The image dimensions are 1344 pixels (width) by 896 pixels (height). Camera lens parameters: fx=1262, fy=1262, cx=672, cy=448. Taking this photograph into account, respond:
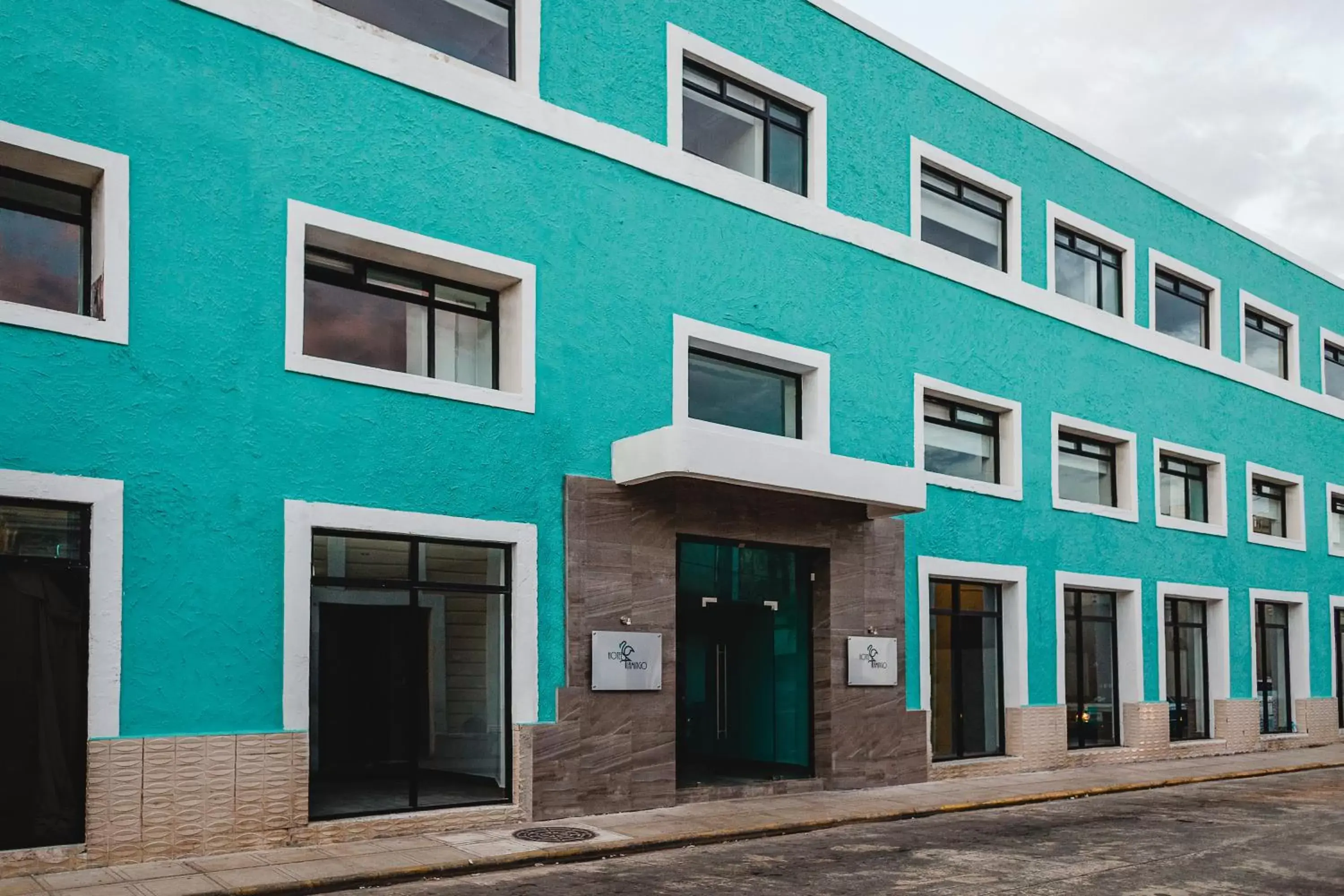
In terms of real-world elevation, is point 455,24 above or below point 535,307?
above

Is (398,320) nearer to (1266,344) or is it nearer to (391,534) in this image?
(391,534)

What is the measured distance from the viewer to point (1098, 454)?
21719mm

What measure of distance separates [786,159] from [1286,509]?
15.9m

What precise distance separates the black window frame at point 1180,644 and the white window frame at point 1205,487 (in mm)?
1354

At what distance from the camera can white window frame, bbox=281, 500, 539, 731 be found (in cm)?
1137

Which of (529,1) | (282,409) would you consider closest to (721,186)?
(529,1)

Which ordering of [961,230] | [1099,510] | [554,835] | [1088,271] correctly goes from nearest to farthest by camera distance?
1. [554,835]
2. [961,230]
3. [1099,510]
4. [1088,271]

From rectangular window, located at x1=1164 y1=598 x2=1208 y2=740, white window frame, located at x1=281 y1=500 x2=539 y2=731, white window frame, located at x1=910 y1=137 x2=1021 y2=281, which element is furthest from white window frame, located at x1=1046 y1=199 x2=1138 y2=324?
white window frame, located at x1=281 y1=500 x2=539 y2=731

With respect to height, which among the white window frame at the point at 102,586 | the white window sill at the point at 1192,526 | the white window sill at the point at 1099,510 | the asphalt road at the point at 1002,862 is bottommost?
the asphalt road at the point at 1002,862

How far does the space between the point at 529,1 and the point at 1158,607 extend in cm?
1508

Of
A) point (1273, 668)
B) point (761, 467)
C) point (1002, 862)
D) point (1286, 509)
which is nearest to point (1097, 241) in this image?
point (1286, 509)

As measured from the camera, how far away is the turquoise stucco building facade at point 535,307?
10.6 metres

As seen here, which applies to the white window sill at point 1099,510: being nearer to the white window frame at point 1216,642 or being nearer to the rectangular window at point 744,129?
the white window frame at point 1216,642

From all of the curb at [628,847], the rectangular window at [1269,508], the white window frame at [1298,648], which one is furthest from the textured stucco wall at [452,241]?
the white window frame at [1298,648]
